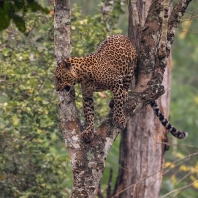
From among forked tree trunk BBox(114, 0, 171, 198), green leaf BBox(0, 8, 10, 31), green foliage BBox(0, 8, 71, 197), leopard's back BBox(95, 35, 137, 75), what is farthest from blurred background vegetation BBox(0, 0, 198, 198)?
green leaf BBox(0, 8, 10, 31)

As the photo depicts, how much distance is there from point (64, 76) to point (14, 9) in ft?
9.29

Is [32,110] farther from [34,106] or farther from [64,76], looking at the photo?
[64,76]

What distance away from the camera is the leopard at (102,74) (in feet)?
20.3

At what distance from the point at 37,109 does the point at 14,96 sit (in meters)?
0.50

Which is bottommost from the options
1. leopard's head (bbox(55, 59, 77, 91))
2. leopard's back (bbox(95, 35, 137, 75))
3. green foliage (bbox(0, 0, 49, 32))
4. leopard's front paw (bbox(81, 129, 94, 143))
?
leopard's front paw (bbox(81, 129, 94, 143))

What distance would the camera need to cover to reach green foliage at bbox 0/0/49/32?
3.27 meters

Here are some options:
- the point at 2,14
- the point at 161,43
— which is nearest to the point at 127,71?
the point at 161,43

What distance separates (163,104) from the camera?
889 centimetres

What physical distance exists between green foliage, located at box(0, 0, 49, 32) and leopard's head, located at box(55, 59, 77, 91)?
8.57 ft

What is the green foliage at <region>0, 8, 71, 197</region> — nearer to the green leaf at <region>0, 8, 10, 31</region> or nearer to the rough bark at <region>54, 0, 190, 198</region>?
the rough bark at <region>54, 0, 190, 198</region>

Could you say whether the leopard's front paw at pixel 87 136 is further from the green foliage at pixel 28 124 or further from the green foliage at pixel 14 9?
the green foliage at pixel 14 9

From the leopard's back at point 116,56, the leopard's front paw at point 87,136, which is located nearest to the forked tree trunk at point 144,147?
the leopard's back at point 116,56

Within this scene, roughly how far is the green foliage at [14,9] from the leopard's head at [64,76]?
261 cm

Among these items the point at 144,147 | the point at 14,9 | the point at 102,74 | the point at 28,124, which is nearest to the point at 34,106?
the point at 28,124
